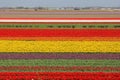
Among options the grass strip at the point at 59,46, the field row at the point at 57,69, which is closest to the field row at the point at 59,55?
the grass strip at the point at 59,46

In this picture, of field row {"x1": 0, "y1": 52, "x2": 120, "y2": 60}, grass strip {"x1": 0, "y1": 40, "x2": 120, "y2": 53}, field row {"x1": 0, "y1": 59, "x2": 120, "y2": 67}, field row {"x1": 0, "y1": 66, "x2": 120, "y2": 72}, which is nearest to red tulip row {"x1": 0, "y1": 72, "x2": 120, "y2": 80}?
field row {"x1": 0, "y1": 66, "x2": 120, "y2": 72}

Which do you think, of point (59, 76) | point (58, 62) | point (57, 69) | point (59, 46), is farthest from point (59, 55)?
point (59, 76)

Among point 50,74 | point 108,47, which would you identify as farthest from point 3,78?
point 108,47

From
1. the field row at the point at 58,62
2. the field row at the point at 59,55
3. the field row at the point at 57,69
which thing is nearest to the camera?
the field row at the point at 57,69

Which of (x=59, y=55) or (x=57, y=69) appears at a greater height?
(x=57, y=69)

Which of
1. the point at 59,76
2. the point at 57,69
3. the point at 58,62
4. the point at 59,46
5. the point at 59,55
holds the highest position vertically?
the point at 59,76

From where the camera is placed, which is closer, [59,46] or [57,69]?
[57,69]

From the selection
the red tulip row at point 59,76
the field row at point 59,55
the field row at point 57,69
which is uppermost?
the red tulip row at point 59,76

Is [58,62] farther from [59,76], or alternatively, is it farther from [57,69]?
[59,76]

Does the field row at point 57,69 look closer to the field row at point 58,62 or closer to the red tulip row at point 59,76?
the field row at point 58,62

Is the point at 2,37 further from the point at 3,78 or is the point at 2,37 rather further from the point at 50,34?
the point at 3,78

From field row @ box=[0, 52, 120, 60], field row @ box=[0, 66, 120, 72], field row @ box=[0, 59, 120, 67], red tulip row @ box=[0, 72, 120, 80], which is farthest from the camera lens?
field row @ box=[0, 52, 120, 60]

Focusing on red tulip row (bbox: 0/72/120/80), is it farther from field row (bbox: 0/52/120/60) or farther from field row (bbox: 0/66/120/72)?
field row (bbox: 0/52/120/60)

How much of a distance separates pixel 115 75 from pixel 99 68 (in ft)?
6.21
